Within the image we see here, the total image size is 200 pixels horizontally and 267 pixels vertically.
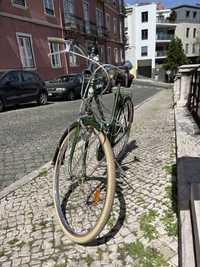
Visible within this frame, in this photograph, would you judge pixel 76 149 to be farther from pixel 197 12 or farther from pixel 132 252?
pixel 197 12

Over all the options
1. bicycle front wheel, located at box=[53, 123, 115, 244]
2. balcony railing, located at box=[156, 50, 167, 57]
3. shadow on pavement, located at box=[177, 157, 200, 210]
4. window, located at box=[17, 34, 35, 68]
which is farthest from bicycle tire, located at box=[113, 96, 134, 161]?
balcony railing, located at box=[156, 50, 167, 57]

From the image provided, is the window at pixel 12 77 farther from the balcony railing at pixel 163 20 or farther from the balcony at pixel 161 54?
the balcony railing at pixel 163 20

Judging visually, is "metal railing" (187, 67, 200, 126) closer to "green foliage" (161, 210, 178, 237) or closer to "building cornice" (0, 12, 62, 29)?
"green foliage" (161, 210, 178, 237)

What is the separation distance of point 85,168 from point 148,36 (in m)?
45.2

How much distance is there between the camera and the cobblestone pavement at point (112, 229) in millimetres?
1779

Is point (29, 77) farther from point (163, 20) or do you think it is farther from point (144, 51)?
point (163, 20)

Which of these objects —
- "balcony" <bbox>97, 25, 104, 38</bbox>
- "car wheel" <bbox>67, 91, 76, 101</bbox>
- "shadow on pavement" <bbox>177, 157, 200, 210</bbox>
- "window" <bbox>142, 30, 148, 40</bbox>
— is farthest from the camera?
"window" <bbox>142, 30, 148, 40</bbox>

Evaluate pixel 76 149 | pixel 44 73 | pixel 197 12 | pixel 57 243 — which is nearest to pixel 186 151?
pixel 76 149

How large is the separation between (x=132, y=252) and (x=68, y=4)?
20385mm

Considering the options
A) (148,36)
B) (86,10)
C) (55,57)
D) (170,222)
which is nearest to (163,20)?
(148,36)

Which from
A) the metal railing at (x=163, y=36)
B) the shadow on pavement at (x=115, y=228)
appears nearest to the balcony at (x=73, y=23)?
the shadow on pavement at (x=115, y=228)

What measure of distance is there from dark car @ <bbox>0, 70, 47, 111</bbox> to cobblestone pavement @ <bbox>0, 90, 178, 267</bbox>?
22.3 ft

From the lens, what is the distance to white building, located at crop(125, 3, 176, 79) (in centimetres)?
4191

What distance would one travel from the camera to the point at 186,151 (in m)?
3.16
